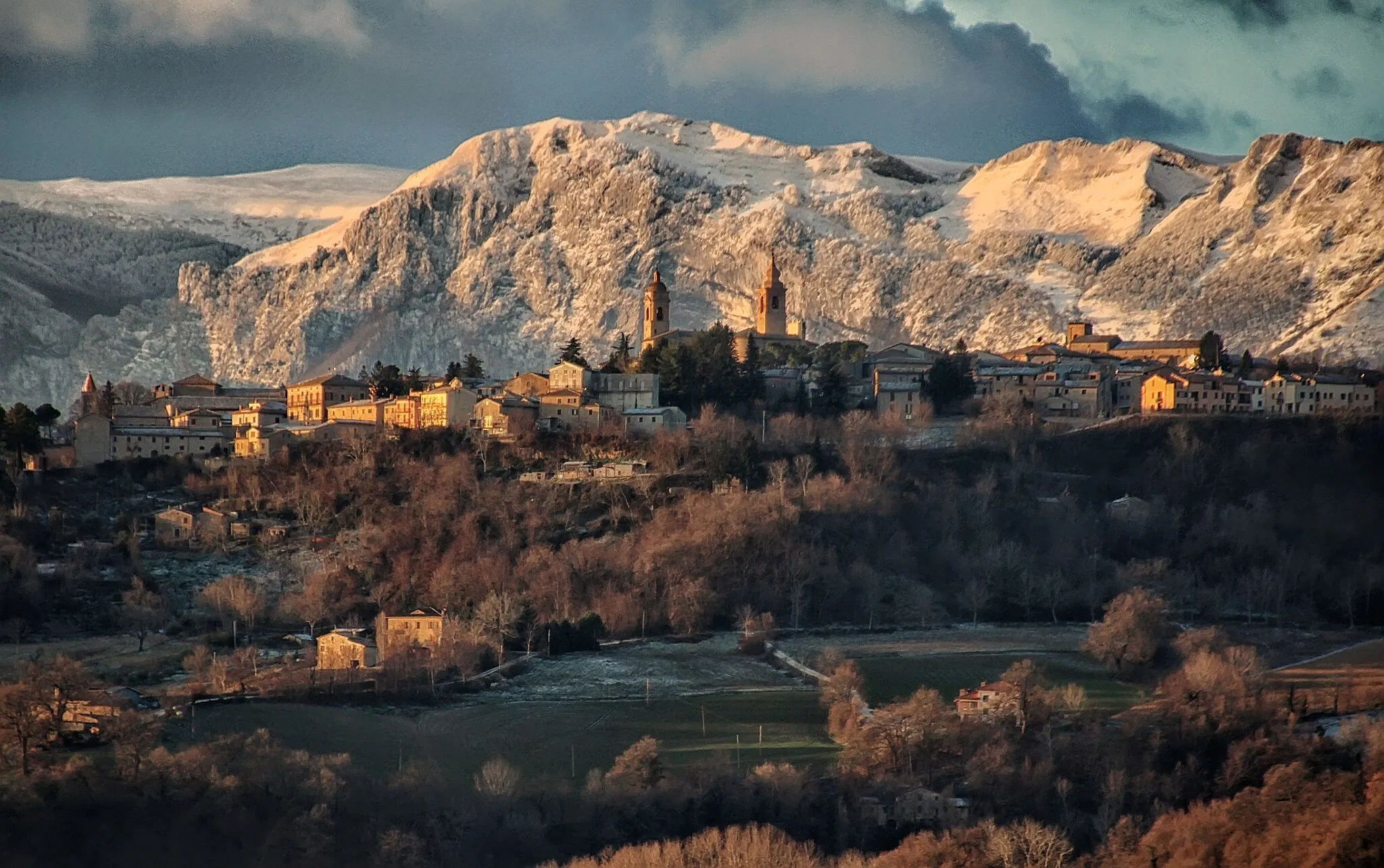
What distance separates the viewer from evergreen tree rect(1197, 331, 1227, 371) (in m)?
76.8

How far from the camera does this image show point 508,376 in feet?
308

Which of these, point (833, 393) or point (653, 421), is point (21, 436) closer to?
point (653, 421)

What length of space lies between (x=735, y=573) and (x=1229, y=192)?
42.6 metres

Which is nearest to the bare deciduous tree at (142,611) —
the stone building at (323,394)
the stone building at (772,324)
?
the stone building at (323,394)

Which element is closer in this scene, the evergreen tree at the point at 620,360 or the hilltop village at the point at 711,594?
the hilltop village at the point at 711,594

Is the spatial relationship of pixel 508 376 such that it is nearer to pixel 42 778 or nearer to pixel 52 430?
pixel 52 430

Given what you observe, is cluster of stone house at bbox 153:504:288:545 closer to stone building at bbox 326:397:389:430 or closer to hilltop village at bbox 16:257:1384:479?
hilltop village at bbox 16:257:1384:479

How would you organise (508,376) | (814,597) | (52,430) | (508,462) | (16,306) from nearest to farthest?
(814,597)
(508,462)
(52,430)
(508,376)
(16,306)

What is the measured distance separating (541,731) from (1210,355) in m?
35.6

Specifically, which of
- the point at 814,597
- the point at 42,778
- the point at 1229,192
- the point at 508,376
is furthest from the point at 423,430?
the point at 1229,192

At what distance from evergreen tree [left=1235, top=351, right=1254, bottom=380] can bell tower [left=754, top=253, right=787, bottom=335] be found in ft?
61.0

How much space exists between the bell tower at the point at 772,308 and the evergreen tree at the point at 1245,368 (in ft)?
61.0

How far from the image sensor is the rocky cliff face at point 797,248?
90875 mm

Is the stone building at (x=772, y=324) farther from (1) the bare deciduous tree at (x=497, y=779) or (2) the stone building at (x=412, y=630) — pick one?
(1) the bare deciduous tree at (x=497, y=779)
